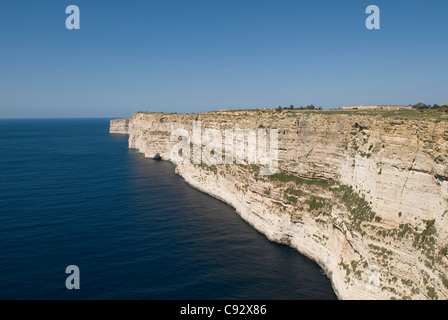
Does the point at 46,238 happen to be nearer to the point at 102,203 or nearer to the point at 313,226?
the point at 102,203

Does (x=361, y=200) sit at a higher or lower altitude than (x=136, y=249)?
higher

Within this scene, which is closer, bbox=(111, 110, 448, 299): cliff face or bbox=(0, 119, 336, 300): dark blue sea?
bbox=(111, 110, 448, 299): cliff face

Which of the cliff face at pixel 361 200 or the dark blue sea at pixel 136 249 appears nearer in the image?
the cliff face at pixel 361 200

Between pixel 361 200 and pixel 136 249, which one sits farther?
pixel 136 249

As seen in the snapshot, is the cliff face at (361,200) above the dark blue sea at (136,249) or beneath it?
above
